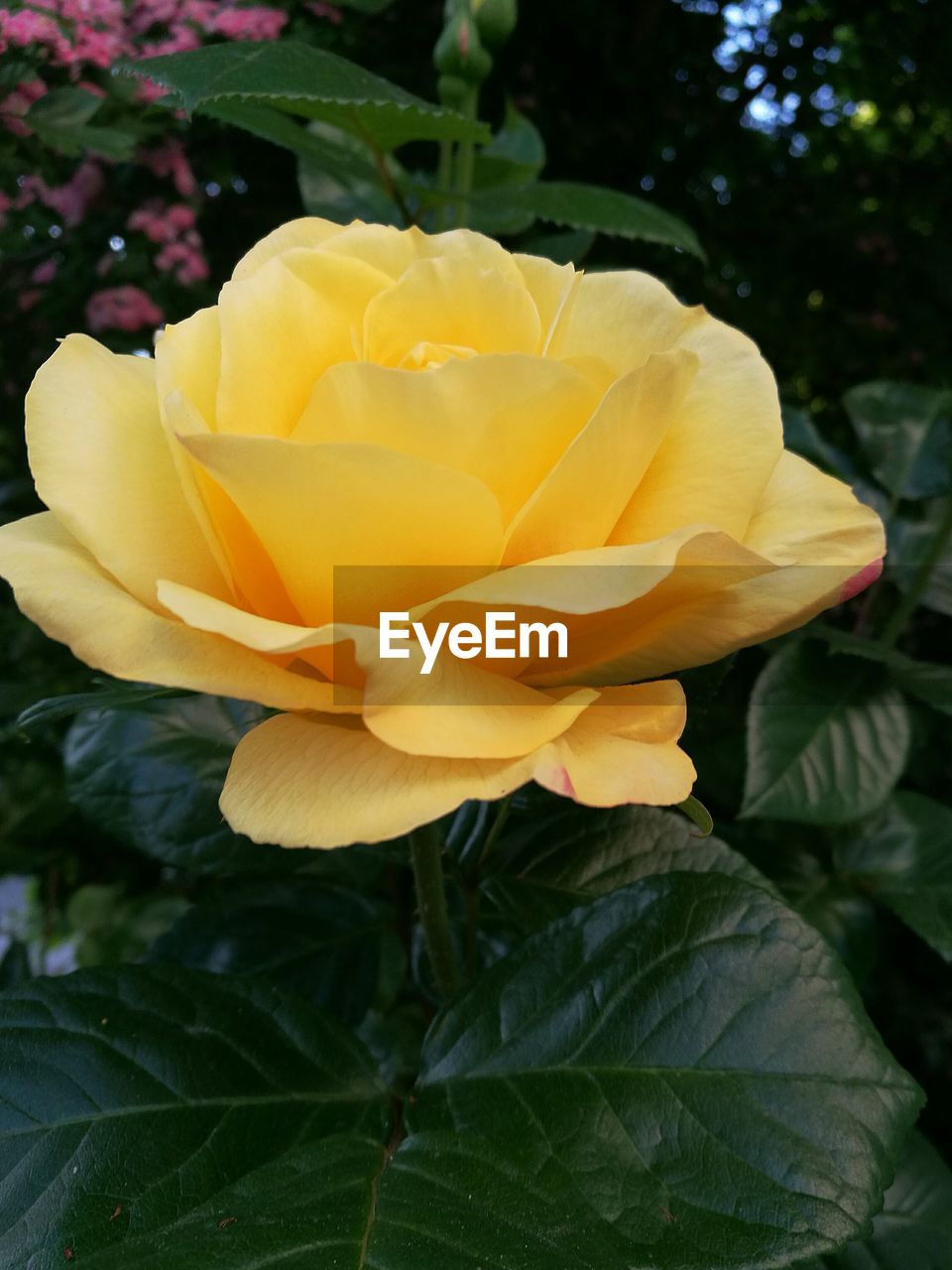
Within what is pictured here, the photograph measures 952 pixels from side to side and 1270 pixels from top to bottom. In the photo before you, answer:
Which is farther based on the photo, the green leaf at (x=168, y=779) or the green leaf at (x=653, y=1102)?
the green leaf at (x=168, y=779)

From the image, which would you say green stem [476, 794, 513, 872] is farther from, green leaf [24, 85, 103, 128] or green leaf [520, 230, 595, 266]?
green leaf [24, 85, 103, 128]

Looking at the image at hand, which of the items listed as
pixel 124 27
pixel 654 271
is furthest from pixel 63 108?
pixel 654 271

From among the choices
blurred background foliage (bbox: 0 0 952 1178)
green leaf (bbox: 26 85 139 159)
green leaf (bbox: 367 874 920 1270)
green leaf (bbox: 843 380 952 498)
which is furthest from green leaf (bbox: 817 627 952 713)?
green leaf (bbox: 26 85 139 159)

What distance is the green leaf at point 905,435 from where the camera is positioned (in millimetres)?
740

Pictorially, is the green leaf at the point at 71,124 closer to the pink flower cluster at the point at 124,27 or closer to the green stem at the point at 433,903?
the pink flower cluster at the point at 124,27

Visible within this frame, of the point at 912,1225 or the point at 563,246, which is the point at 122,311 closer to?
the point at 563,246

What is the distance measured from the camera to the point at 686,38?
160 centimetres

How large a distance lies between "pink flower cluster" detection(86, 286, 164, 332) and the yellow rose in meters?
0.63

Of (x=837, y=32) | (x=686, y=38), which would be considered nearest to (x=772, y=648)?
(x=686, y=38)

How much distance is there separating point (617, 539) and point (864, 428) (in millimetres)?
541

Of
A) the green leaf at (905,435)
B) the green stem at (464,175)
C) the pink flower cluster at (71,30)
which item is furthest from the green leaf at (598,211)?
the pink flower cluster at (71,30)

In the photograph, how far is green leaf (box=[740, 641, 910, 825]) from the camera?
55 cm

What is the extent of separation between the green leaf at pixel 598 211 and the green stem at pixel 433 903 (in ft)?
1.27

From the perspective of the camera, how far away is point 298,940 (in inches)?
21.4
